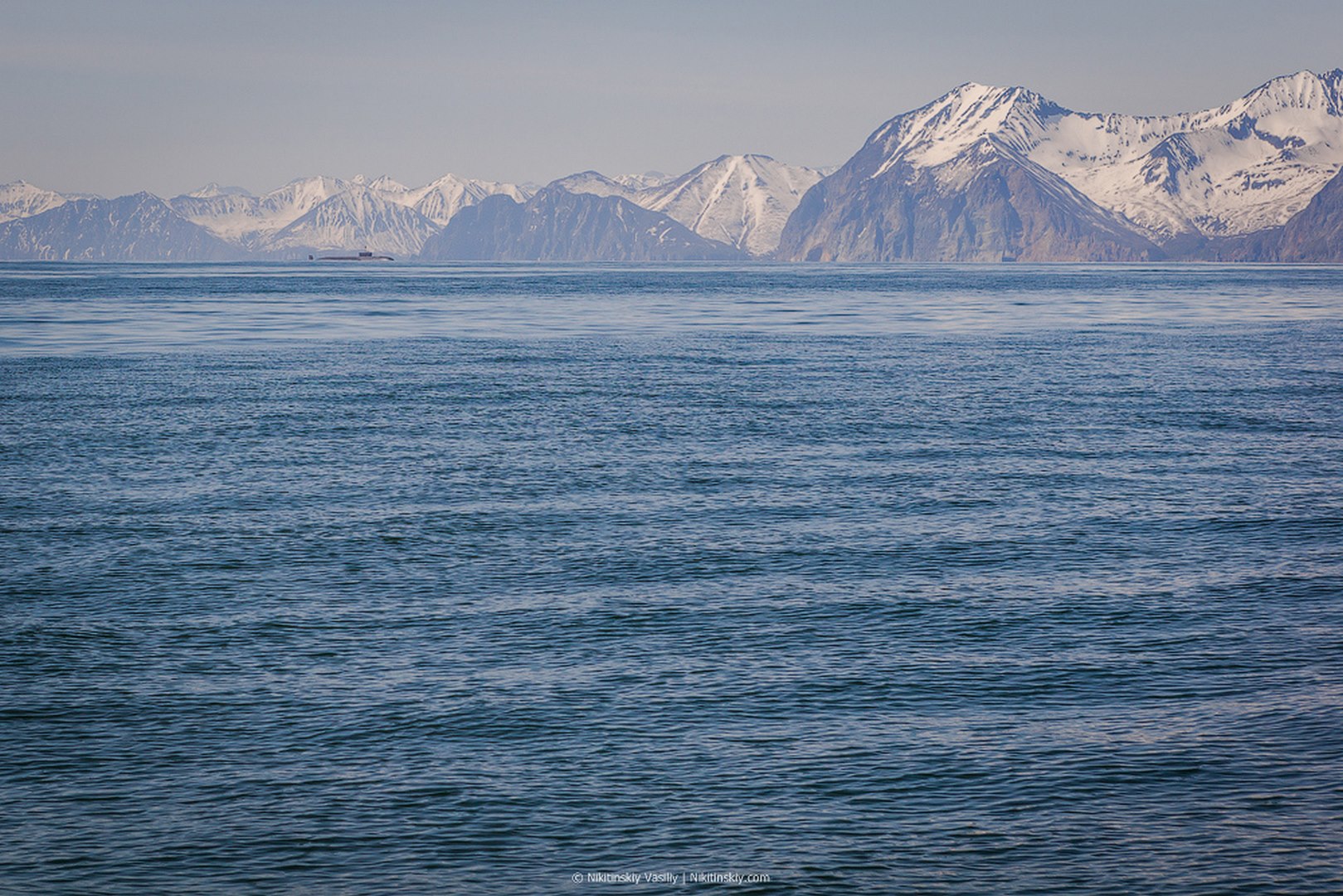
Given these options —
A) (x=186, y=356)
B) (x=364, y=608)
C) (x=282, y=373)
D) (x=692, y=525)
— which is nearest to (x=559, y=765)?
(x=364, y=608)

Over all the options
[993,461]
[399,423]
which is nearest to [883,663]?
[993,461]

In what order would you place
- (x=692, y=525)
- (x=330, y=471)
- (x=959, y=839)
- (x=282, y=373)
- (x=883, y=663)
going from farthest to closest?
(x=282, y=373) → (x=330, y=471) → (x=692, y=525) → (x=883, y=663) → (x=959, y=839)

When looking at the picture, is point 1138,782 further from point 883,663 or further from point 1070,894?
point 883,663

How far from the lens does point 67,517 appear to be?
96.6 feet

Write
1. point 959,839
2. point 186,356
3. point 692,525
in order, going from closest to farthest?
1. point 959,839
2. point 692,525
3. point 186,356

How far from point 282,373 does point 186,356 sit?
42.8 feet

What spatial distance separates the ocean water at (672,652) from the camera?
1370cm

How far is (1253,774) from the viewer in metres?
15.2

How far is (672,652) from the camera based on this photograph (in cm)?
1980

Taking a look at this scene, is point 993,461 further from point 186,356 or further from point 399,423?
point 186,356

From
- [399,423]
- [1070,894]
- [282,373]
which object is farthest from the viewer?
[282,373]

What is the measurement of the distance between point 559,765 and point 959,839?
182 inches

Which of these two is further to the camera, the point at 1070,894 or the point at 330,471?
the point at 330,471

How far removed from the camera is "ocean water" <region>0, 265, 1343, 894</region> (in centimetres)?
1370
